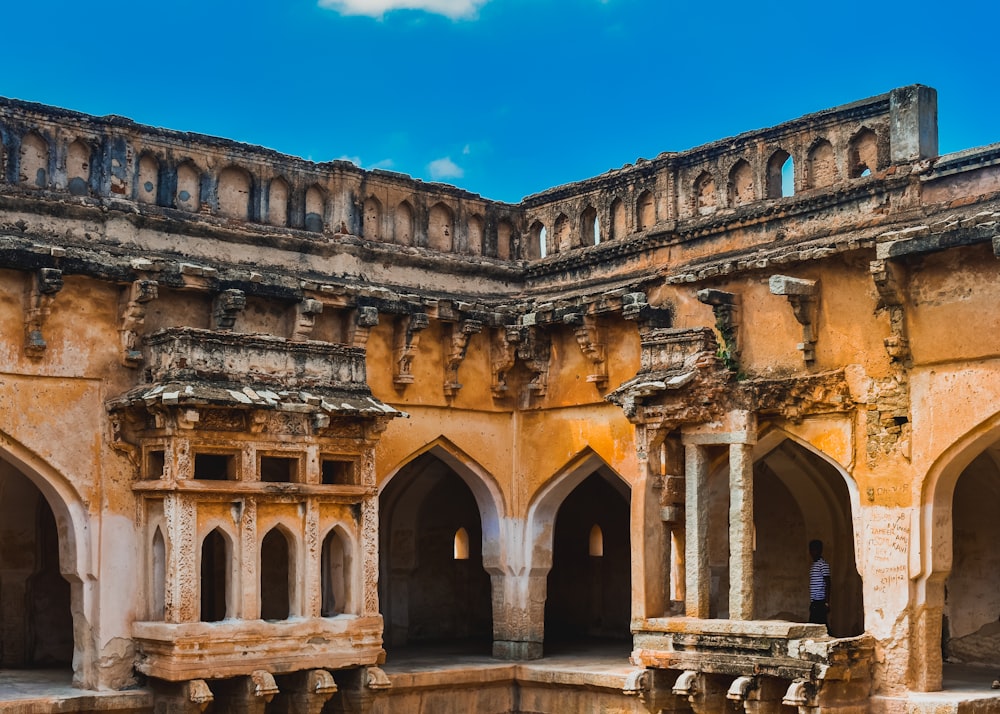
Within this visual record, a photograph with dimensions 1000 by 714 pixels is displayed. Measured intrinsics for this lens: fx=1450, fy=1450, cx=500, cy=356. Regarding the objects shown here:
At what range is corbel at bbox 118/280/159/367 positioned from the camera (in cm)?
1234

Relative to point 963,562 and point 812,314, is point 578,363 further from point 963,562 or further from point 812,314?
point 963,562

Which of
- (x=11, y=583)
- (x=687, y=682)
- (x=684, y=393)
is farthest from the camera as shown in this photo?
(x=11, y=583)

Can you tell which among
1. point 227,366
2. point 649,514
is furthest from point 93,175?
point 649,514

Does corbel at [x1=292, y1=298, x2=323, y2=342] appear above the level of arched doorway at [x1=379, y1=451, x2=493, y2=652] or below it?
above

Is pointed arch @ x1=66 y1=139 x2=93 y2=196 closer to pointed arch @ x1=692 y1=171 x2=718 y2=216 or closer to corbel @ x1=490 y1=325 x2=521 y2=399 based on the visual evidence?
corbel @ x1=490 y1=325 x2=521 y2=399

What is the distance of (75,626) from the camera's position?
40.5 ft

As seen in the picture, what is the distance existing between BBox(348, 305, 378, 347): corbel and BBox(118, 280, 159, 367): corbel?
6.56ft

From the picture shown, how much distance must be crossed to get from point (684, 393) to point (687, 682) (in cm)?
248

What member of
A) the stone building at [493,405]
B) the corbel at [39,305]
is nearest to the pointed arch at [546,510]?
the stone building at [493,405]

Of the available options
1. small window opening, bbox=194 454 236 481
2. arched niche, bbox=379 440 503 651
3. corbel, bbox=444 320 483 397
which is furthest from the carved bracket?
small window opening, bbox=194 454 236 481

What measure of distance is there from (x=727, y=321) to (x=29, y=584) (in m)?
7.51

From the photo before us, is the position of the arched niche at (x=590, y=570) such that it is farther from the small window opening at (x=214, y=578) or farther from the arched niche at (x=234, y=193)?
the arched niche at (x=234, y=193)

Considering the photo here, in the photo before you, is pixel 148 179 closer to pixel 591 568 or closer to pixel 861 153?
pixel 861 153

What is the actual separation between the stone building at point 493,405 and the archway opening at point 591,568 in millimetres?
2724
